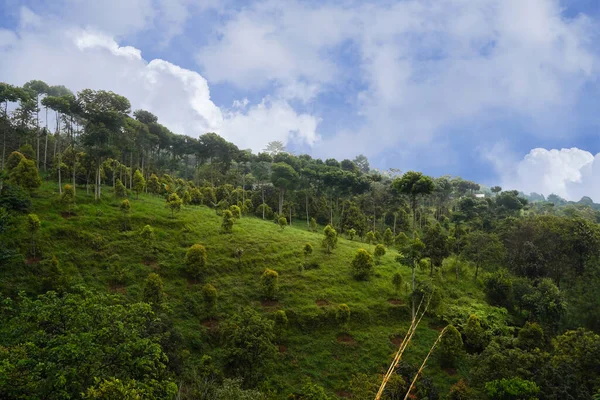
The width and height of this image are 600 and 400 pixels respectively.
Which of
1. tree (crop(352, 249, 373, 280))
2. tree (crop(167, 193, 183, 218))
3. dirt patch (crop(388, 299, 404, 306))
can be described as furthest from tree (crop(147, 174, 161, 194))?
dirt patch (crop(388, 299, 404, 306))

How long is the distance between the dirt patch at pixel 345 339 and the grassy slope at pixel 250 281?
0.25 meters

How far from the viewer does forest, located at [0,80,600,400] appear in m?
11.5

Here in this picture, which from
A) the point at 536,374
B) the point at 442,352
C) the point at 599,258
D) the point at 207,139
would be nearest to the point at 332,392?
the point at 442,352

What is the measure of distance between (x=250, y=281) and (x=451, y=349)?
1457 cm

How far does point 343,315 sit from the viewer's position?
2431cm

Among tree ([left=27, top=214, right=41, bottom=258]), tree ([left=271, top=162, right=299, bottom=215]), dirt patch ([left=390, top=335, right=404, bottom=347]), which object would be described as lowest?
dirt patch ([left=390, top=335, right=404, bottom=347])

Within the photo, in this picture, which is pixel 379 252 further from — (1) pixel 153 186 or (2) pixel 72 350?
(1) pixel 153 186

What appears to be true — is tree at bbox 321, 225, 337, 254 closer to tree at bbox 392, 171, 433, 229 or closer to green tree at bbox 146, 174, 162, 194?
tree at bbox 392, 171, 433, 229

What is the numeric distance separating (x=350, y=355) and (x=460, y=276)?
17.1 m

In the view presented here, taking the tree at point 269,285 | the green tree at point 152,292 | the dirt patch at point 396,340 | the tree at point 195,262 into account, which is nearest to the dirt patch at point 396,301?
the dirt patch at point 396,340

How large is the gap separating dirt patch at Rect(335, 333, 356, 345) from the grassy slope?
25cm

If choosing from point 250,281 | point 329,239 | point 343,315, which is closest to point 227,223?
point 250,281

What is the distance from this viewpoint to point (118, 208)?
114 ft

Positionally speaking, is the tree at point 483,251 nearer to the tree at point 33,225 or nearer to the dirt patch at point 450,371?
the dirt patch at point 450,371
